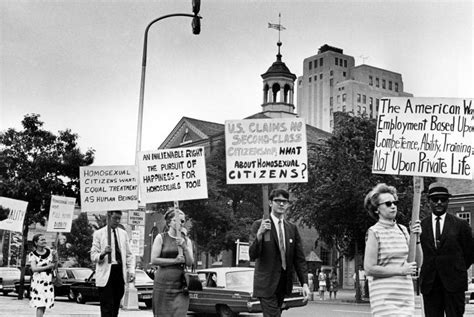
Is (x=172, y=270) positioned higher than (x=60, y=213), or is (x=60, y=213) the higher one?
(x=60, y=213)

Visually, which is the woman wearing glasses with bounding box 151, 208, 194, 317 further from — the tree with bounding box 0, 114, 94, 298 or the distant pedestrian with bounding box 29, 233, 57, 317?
the tree with bounding box 0, 114, 94, 298

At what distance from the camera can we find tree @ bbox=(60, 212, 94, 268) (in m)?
73.6

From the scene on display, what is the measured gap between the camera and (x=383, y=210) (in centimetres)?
644

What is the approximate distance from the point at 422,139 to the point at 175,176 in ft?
14.2

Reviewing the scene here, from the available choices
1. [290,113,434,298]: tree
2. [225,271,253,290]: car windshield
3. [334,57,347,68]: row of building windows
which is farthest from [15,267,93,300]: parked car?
[334,57,347,68]: row of building windows

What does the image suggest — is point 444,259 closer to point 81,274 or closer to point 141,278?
point 141,278

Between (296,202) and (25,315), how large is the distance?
73.5 ft

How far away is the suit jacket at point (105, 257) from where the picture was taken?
34.4 feet

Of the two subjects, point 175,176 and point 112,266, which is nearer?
point 112,266

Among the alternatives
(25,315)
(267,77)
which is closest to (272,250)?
(25,315)

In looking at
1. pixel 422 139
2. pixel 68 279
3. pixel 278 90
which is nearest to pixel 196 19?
pixel 68 279

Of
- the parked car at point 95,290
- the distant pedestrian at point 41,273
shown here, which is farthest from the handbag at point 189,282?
the parked car at point 95,290

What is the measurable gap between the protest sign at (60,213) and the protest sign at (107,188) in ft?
13.7

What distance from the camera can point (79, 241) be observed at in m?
74.3
